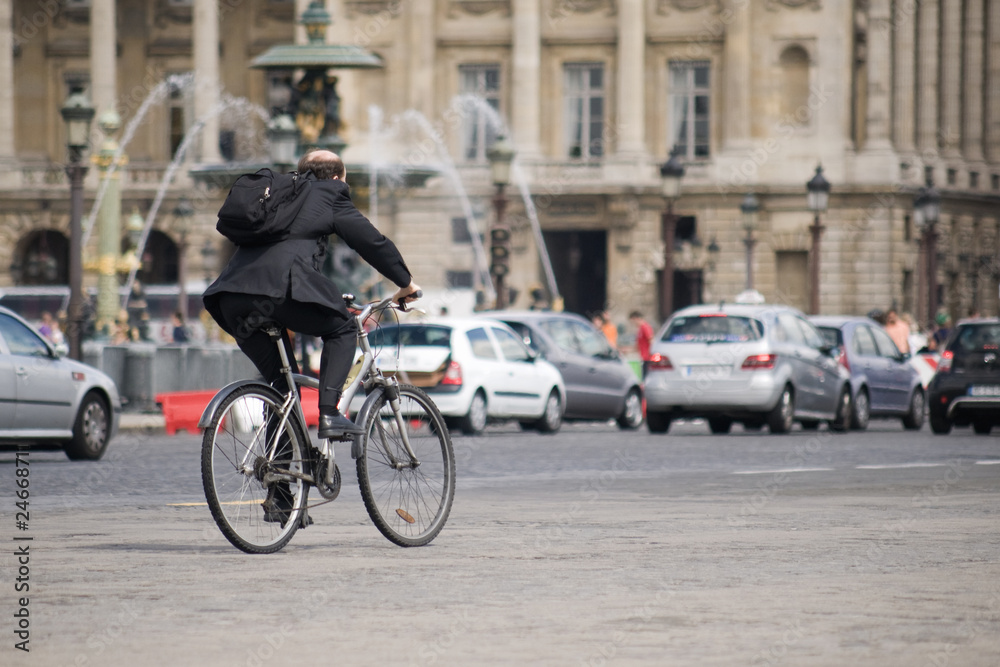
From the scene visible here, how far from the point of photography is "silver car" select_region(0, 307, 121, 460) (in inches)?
683

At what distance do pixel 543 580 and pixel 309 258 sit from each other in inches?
70.6

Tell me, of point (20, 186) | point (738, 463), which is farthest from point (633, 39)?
point (738, 463)

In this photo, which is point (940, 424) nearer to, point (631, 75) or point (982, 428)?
point (982, 428)

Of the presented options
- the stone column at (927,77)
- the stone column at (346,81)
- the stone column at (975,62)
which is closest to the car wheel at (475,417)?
the stone column at (346,81)

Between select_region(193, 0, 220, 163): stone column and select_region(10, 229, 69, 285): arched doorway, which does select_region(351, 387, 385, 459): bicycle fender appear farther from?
select_region(10, 229, 69, 285): arched doorway

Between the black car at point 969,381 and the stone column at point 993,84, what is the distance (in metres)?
47.2

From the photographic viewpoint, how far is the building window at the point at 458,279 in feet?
204

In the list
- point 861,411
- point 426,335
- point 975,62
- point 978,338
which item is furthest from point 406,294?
point 975,62

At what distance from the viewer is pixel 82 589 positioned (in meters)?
7.78

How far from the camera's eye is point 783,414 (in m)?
24.1

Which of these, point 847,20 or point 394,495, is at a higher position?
point 847,20

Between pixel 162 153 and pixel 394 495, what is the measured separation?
60.9 meters

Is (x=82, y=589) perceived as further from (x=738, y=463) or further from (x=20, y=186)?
(x=20, y=186)

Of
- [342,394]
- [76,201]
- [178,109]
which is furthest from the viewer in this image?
[178,109]
